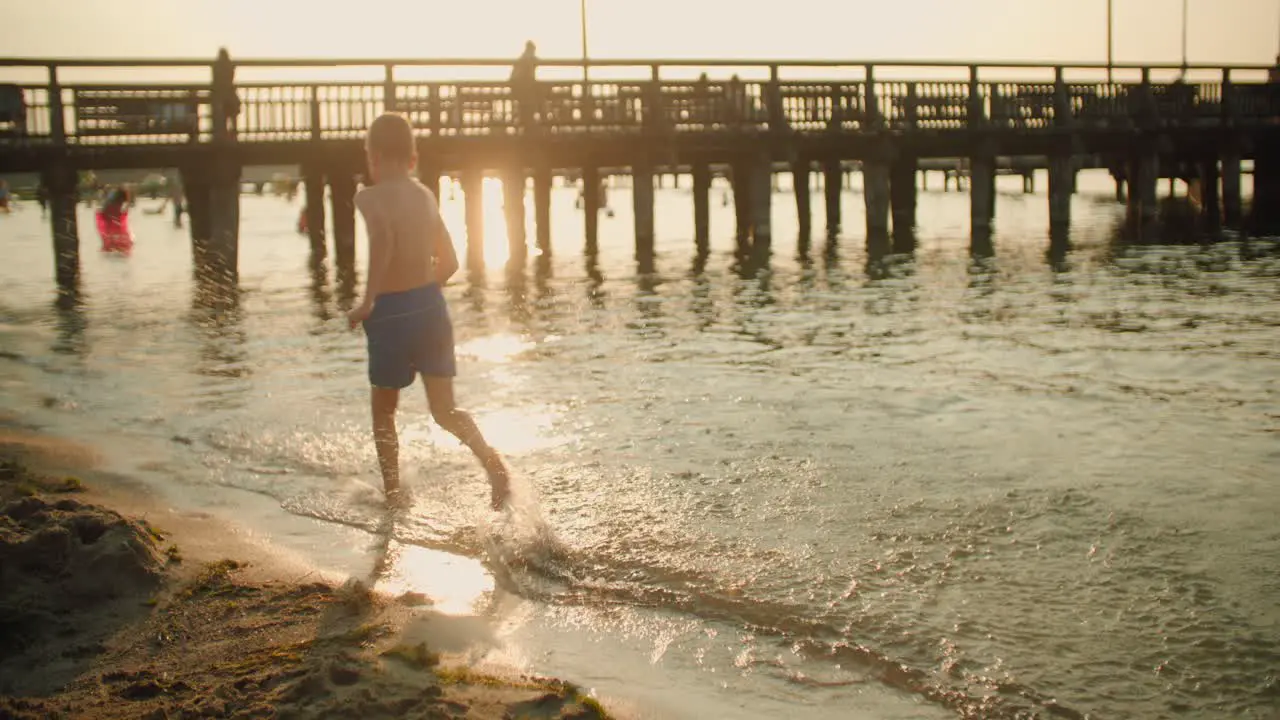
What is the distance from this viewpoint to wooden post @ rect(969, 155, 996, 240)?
2623 centimetres

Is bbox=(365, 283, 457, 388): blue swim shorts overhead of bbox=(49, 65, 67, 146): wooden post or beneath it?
beneath

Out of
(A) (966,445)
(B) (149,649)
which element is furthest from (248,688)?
(A) (966,445)

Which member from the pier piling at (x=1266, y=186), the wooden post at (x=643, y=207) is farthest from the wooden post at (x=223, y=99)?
the pier piling at (x=1266, y=186)

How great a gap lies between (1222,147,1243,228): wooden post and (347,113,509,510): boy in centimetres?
2709

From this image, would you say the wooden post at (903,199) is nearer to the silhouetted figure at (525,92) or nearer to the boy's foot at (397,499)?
the silhouetted figure at (525,92)

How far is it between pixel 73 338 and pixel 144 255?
17.1 meters

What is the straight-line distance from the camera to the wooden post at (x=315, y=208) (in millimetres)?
22719

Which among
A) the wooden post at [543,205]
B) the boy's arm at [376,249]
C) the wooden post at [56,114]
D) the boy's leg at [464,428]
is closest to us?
the boy's arm at [376,249]

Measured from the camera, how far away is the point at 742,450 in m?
6.52

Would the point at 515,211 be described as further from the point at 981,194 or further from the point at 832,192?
the point at 832,192

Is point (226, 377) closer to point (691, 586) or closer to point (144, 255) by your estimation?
point (691, 586)

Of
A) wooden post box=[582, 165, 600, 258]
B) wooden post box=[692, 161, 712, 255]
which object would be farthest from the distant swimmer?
wooden post box=[692, 161, 712, 255]

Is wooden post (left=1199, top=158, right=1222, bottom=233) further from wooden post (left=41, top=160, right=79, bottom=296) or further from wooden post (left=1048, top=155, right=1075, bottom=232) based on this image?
wooden post (left=41, top=160, right=79, bottom=296)

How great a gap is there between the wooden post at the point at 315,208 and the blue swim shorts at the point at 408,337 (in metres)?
17.6
